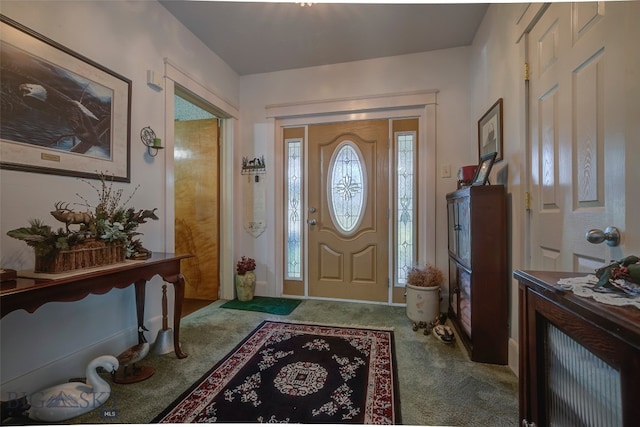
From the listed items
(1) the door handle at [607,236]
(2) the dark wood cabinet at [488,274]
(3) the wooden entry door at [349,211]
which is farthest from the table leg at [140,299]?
(1) the door handle at [607,236]

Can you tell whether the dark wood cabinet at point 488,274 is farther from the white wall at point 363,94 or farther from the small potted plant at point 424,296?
the white wall at point 363,94

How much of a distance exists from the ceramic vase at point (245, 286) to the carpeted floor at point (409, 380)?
536 mm

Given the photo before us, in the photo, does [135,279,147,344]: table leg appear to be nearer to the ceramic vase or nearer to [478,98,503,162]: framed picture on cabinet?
the ceramic vase

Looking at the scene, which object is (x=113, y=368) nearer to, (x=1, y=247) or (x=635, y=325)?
(x=1, y=247)

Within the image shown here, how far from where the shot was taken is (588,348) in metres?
0.56

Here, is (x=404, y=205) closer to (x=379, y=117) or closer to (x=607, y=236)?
(x=379, y=117)

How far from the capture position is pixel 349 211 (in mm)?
2855

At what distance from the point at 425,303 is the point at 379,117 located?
1.90 meters

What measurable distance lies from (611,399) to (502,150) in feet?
5.52

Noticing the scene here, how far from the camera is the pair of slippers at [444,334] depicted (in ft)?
6.24

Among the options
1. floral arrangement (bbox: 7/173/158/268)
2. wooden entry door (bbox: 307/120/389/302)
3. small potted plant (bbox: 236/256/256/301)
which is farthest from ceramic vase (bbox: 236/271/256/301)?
floral arrangement (bbox: 7/173/158/268)

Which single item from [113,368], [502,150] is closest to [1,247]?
[113,368]

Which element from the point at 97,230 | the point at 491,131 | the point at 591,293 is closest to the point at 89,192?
the point at 97,230

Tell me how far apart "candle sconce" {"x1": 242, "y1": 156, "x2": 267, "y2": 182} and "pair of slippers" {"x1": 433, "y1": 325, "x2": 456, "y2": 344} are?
2.33 meters
